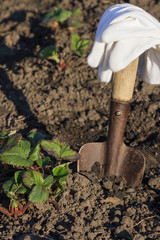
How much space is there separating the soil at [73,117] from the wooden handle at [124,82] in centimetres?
51

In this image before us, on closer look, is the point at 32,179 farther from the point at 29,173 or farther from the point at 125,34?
the point at 125,34

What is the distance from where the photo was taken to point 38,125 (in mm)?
2221

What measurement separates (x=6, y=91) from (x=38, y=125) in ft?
1.61

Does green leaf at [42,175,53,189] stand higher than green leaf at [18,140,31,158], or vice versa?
green leaf at [18,140,31,158]

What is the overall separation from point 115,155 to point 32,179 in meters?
0.62

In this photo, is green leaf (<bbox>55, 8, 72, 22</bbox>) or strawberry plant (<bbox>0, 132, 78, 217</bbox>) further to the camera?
green leaf (<bbox>55, 8, 72, 22</bbox>)

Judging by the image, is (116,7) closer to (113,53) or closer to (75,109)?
(113,53)

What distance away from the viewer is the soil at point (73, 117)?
5.02ft

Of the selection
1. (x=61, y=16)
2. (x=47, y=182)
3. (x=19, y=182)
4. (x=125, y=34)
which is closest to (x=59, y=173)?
(x=47, y=182)

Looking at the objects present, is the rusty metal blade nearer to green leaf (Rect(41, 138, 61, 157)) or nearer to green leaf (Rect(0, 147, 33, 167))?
green leaf (Rect(41, 138, 61, 157))

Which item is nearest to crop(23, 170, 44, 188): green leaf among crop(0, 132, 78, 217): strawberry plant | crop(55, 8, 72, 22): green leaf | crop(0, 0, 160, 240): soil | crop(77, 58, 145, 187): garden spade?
crop(0, 132, 78, 217): strawberry plant

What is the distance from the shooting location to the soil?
5.02 ft

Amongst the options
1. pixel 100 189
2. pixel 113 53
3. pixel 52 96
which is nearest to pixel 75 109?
pixel 52 96

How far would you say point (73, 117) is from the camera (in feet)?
7.51
